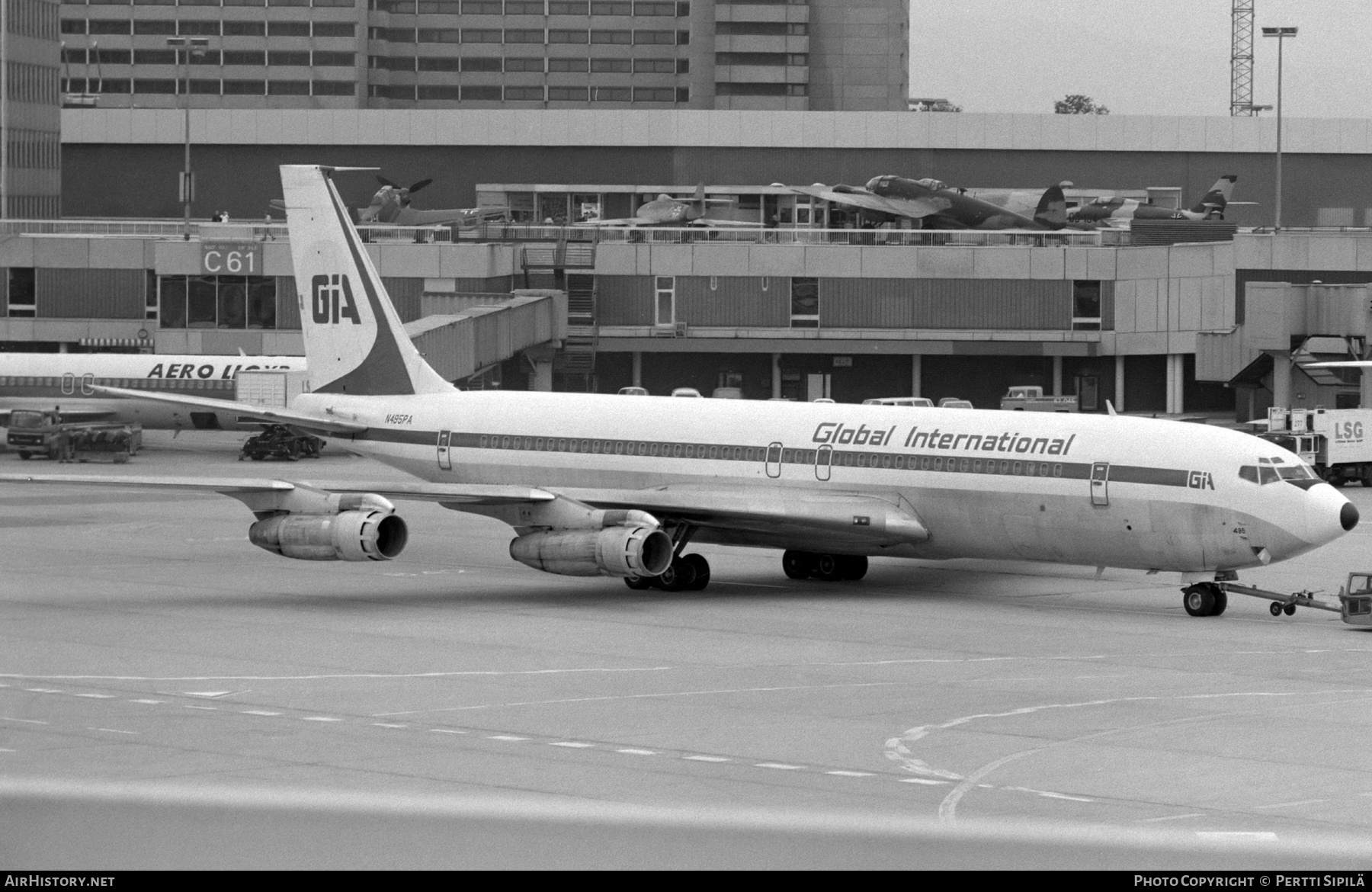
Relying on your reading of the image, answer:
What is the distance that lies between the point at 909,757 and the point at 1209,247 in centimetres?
7477

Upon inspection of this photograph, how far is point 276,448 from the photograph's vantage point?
7381cm

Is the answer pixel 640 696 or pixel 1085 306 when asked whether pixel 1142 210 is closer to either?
pixel 1085 306

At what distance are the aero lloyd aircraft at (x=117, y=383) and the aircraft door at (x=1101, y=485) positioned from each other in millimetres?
45459

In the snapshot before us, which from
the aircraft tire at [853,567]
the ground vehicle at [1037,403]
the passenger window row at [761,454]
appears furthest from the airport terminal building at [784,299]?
the aircraft tire at [853,567]

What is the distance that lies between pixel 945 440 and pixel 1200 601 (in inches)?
228

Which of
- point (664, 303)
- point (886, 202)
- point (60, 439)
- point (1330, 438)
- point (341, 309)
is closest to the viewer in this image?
point (341, 309)

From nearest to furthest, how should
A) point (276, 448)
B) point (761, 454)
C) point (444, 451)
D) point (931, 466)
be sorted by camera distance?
point (931, 466) < point (761, 454) < point (444, 451) < point (276, 448)

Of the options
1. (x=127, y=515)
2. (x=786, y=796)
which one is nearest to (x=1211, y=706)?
(x=786, y=796)

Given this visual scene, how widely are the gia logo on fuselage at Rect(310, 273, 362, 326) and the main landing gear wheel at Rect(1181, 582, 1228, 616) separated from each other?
2118 centimetres

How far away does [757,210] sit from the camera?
477ft

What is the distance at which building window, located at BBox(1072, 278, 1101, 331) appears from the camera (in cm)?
9581

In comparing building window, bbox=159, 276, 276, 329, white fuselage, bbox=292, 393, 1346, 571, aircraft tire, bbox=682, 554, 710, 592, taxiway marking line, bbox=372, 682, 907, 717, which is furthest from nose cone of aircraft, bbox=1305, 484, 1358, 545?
building window, bbox=159, 276, 276, 329

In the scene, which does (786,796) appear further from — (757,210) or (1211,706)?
(757,210)

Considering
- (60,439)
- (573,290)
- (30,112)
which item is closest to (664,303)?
(573,290)
